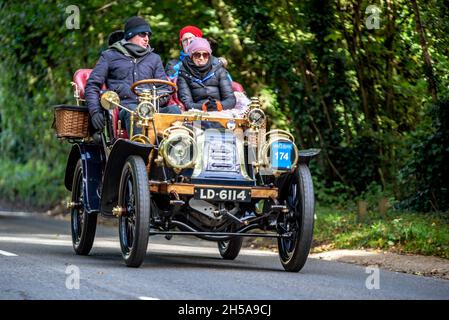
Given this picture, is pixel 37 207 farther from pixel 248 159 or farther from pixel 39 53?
pixel 248 159

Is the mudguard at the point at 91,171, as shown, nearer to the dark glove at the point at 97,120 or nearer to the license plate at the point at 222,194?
the dark glove at the point at 97,120

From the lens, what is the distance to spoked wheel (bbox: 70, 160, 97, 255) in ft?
40.5

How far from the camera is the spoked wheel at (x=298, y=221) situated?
34.7 feet

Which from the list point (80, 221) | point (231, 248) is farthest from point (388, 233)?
point (80, 221)

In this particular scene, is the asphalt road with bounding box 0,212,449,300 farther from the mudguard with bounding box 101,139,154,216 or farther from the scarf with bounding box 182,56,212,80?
the scarf with bounding box 182,56,212,80

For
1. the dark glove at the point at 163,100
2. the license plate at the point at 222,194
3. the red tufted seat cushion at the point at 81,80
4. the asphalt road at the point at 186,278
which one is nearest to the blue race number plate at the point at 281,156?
the license plate at the point at 222,194

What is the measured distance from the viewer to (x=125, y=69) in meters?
12.1

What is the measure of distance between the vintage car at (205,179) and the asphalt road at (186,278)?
1.23ft

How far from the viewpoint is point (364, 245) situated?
13.7 metres

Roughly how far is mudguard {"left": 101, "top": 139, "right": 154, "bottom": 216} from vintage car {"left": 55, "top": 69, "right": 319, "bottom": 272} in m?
0.01

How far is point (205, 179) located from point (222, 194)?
0.76ft

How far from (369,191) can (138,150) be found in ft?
28.2

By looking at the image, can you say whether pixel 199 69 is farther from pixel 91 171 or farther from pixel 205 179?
pixel 205 179

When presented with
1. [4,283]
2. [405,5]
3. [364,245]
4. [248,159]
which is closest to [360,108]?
[405,5]
